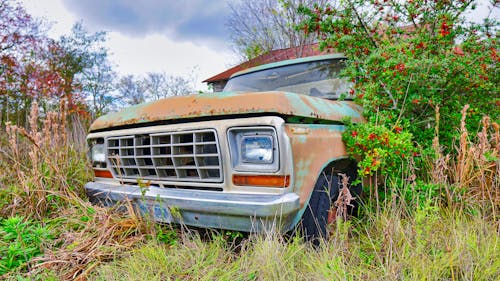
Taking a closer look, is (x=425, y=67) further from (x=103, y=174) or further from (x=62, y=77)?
(x=62, y=77)

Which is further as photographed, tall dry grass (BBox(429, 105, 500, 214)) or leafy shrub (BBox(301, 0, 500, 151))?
leafy shrub (BBox(301, 0, 500, 151))

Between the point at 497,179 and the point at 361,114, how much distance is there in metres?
1.11

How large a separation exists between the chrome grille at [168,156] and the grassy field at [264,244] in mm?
350

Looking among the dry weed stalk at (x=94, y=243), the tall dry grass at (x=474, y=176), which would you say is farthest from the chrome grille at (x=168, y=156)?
the tall dry grass at (x=474, y=176)

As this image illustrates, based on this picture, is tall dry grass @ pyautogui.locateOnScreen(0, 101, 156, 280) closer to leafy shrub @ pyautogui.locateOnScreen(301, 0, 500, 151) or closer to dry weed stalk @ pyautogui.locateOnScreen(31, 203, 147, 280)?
dry weed stalk @ pyautogui.locateOnScreen(31, 203, 147, 280)

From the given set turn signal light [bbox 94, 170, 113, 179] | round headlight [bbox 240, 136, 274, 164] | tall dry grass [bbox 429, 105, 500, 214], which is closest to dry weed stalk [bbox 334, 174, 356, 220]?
round headlight [bbox 240, 136, 274, 164]

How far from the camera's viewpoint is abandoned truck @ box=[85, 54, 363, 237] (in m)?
1.88

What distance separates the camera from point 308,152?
200cm

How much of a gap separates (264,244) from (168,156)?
2.90ft

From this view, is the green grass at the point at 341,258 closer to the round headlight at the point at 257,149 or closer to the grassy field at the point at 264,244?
the grassy field at the point at 264,244

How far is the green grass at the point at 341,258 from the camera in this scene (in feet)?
→ 5.53

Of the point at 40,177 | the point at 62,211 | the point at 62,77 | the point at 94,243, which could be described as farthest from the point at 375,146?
the point at 62,77

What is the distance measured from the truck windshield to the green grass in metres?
1.38

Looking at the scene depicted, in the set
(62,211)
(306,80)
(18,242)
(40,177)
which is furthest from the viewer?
(306,80)
